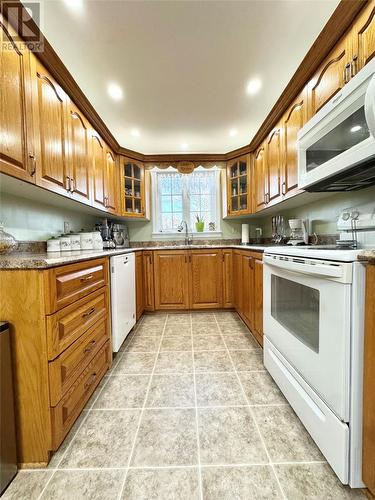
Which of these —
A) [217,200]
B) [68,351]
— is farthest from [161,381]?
[217,200]

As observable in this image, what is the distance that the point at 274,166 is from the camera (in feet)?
7.28

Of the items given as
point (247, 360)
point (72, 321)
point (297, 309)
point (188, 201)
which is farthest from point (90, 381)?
point (188, 201)

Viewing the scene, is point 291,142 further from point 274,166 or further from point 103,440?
point 103,440

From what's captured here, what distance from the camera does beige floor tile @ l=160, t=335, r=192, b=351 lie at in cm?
204

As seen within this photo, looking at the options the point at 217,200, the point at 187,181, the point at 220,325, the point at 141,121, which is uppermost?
the point at 141,121

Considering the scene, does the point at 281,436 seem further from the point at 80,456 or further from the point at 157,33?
the point at 157,33

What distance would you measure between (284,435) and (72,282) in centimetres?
131

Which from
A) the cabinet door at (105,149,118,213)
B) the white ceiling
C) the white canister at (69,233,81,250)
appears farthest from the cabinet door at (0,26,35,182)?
the cabinet door at (105,149,118,213)

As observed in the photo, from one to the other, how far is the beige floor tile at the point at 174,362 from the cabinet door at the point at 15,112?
155cm

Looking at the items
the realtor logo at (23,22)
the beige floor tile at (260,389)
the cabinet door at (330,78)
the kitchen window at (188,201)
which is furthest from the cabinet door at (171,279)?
the realtor logo at (23,22)

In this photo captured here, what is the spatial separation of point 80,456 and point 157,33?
231cm

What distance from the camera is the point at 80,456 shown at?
1004 millimetres

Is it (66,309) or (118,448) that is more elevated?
(66,309)

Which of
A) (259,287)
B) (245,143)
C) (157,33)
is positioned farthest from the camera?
(245,143)
